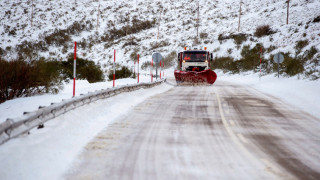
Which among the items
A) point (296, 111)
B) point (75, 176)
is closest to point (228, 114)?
point (296, 111)

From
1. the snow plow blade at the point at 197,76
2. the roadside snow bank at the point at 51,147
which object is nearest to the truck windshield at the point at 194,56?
the snow plow blade at the point at 197,76

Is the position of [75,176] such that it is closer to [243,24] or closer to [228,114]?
[228,114]

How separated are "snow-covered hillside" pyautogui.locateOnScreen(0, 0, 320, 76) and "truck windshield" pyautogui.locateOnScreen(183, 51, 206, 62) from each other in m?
15.7

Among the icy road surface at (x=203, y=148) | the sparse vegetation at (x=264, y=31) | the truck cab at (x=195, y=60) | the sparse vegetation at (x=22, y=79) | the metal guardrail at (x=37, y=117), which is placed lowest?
the icy road surface at (x=203, y=148)

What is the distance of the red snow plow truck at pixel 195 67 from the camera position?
70.9ft

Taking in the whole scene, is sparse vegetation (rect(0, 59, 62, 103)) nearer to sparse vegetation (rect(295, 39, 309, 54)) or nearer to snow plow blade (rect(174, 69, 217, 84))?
snow plow blade (rect(174, 69, 217, 84))

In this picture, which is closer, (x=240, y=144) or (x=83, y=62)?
(x=240, y=144)

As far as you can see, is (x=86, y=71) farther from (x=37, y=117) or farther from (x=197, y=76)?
(x=37, y=117)

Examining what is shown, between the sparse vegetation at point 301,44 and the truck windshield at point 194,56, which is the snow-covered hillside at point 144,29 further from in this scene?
the truck windshield at point 194,56

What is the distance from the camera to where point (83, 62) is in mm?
26172

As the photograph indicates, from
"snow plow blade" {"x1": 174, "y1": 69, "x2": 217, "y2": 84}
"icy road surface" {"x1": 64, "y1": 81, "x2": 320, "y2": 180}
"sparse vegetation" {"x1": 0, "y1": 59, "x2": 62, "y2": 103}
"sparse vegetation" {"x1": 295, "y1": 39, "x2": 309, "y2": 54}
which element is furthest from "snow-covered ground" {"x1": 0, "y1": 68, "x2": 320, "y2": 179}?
"sparse vegetation" {"x1": 295, "y1": 39, "x2": 309, "y2": 54}

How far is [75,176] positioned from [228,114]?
6.31 m

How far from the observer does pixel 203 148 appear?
5.52 meters

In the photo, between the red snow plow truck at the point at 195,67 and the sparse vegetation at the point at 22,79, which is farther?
Answer: the red snow plow truck at the point at 195,67
